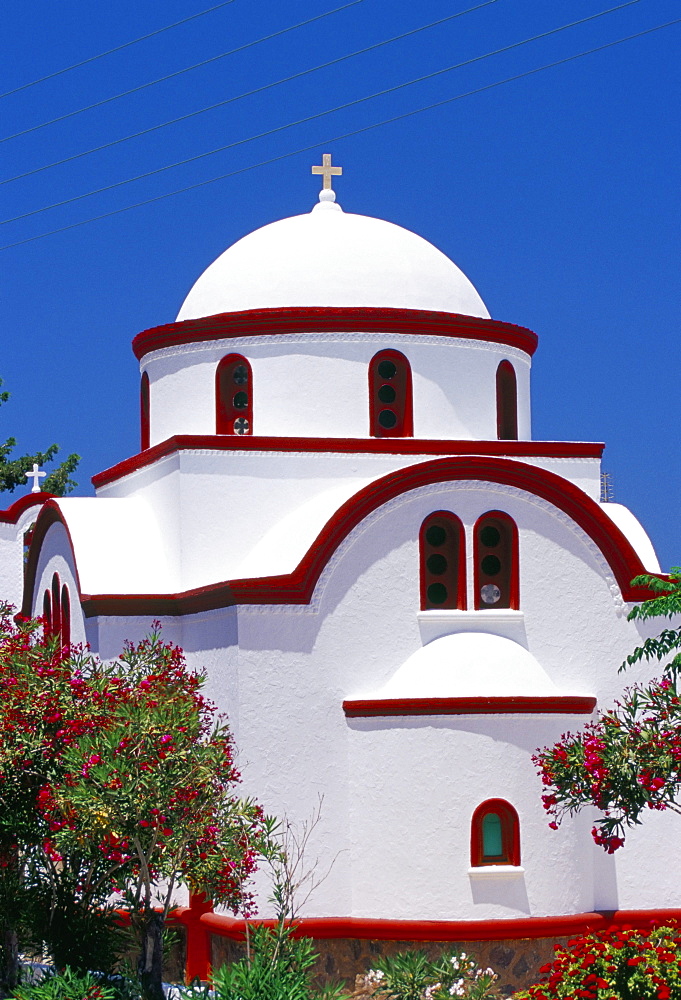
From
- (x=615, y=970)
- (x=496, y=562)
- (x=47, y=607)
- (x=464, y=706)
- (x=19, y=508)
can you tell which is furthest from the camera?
(x=19, y=508)

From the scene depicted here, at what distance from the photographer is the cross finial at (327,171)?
23.0m

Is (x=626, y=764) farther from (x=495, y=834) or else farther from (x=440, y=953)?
(x=440, y=953)

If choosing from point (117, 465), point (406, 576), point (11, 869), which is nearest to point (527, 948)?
point (406, 576)

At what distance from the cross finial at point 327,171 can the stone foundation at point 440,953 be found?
1091 centimetres

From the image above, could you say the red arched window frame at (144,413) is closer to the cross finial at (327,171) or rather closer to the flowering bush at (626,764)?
the cross finial at (327,171)

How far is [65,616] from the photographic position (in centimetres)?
2119

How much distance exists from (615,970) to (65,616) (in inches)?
433

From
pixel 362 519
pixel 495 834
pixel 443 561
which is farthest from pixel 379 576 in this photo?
pixel 495 834

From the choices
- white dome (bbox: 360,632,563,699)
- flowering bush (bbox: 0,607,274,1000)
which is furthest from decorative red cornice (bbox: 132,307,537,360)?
flowering bush (bbox: 0,607,274,1000)

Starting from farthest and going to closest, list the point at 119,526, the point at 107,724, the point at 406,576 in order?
the point at 119,526
the point at 406,576
the point at 107,724

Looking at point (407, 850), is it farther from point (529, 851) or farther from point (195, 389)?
point (195, 389)

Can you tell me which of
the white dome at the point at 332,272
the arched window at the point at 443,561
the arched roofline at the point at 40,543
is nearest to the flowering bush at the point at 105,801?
the arched window at the point at 443,561

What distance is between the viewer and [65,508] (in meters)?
20.3

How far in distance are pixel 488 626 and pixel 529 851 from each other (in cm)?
255
